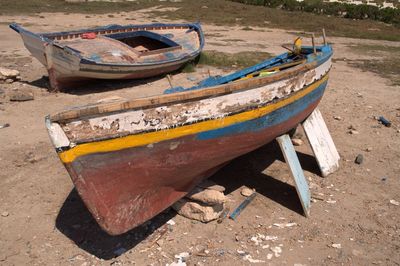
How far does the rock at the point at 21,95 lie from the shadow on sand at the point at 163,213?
3989 mm

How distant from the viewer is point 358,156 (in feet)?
19.5

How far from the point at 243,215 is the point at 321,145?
175cm

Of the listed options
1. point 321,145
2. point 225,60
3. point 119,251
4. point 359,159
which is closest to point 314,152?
point 321,145

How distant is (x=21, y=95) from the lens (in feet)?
26.5

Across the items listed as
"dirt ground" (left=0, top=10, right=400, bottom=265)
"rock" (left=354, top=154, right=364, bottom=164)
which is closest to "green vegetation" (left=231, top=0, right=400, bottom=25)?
"dirt ground" (left=0, top=10, right=400, bottom=265)

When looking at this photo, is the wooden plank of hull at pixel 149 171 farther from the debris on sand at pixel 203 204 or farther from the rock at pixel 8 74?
the rock at pixel 8 74

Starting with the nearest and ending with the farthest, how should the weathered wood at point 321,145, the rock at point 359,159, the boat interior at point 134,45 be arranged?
the weathered wood at point 321,145
the rock at point 359,159
the boat interior at point 134,45

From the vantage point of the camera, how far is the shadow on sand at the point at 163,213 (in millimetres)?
4027

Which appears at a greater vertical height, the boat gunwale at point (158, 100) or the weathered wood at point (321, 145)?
the boat gunwale at point (158, 100)

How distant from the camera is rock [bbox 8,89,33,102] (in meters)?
7.98

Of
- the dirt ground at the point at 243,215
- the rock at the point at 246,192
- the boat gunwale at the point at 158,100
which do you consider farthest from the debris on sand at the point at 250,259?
the boat gunwale at the point at 158,100

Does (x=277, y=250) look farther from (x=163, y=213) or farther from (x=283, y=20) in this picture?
(x=283, y=20)

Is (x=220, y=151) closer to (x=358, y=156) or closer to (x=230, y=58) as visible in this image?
(x=358, y=156)

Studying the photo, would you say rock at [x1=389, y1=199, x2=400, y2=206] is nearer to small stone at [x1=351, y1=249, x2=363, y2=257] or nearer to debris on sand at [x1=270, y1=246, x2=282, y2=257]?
small stone at [x1=351, y1=249, x2=363, y2=257]
